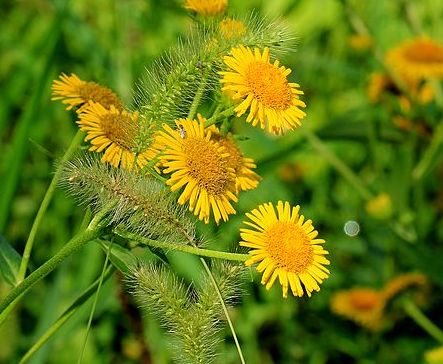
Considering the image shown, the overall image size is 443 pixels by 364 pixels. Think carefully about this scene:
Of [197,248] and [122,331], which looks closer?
[197,248]

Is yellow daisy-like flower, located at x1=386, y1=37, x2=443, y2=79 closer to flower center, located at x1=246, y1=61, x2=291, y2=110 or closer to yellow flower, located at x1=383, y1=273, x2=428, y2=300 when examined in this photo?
yellow flower, located at x1=383, y1=273, x2=428, y2=300

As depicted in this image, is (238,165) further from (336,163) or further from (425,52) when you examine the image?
(425,52)

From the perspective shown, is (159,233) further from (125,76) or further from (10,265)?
(125,76)

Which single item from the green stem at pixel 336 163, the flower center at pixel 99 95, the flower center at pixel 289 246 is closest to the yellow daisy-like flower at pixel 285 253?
the flower center at pixel 289 246

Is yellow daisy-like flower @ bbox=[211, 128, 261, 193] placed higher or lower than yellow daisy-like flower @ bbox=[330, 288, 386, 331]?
higher

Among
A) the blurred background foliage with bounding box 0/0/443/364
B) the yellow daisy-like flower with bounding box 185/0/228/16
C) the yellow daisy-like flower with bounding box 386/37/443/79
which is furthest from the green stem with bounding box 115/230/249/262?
the yellow daisy-like flower with bounding box 386/37/443/79

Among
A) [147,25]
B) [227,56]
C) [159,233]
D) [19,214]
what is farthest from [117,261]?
[147,25]

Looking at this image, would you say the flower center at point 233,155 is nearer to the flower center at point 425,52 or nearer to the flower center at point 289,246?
the flower center at point 289,246
